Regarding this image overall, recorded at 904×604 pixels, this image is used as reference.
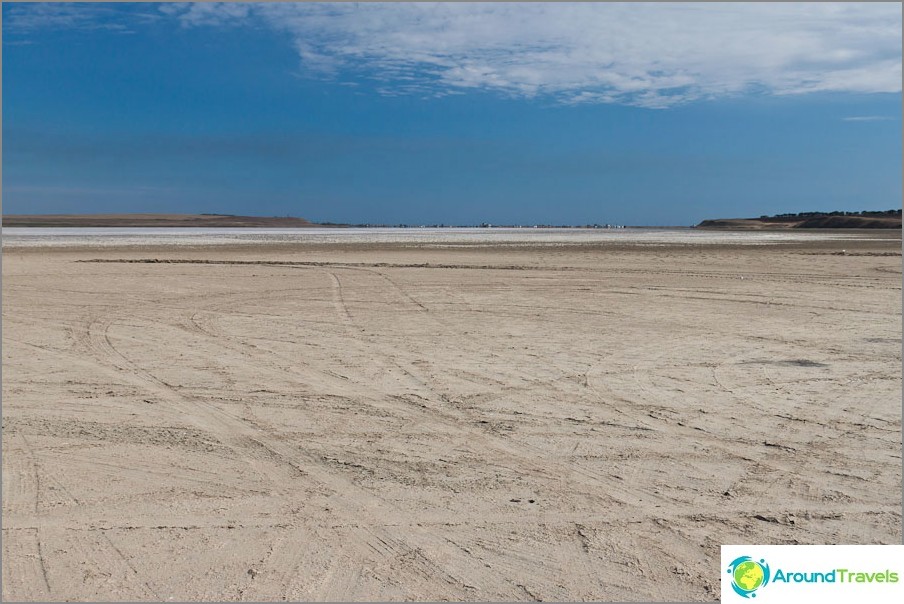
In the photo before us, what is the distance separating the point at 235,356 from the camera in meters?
9.09

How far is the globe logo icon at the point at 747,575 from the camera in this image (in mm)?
3605

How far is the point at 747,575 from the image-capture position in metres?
3.68

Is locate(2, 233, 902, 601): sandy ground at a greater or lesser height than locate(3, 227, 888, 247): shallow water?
lesser

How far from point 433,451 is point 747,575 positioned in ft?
8.34

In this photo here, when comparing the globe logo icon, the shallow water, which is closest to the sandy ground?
the globe logo icon

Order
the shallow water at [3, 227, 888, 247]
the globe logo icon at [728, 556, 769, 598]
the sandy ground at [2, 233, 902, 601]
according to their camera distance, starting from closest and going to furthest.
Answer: the globe logo icon at [728, 556, 769, 598] → the sandy ground at [2, 233, 902, 601] → the shallow water at [3, 227, 888, 247]

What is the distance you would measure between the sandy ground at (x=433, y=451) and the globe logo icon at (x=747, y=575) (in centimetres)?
14

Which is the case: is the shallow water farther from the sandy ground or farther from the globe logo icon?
the globe logo icon

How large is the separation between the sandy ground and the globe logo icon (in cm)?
14

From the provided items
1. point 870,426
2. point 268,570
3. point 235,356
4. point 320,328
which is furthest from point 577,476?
point 320,328

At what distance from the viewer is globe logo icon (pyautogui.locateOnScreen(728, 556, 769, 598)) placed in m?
3.61

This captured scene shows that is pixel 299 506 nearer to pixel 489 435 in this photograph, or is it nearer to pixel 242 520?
pixel 242 520

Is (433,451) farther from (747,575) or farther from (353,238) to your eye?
(353,238)

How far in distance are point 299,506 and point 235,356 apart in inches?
192
